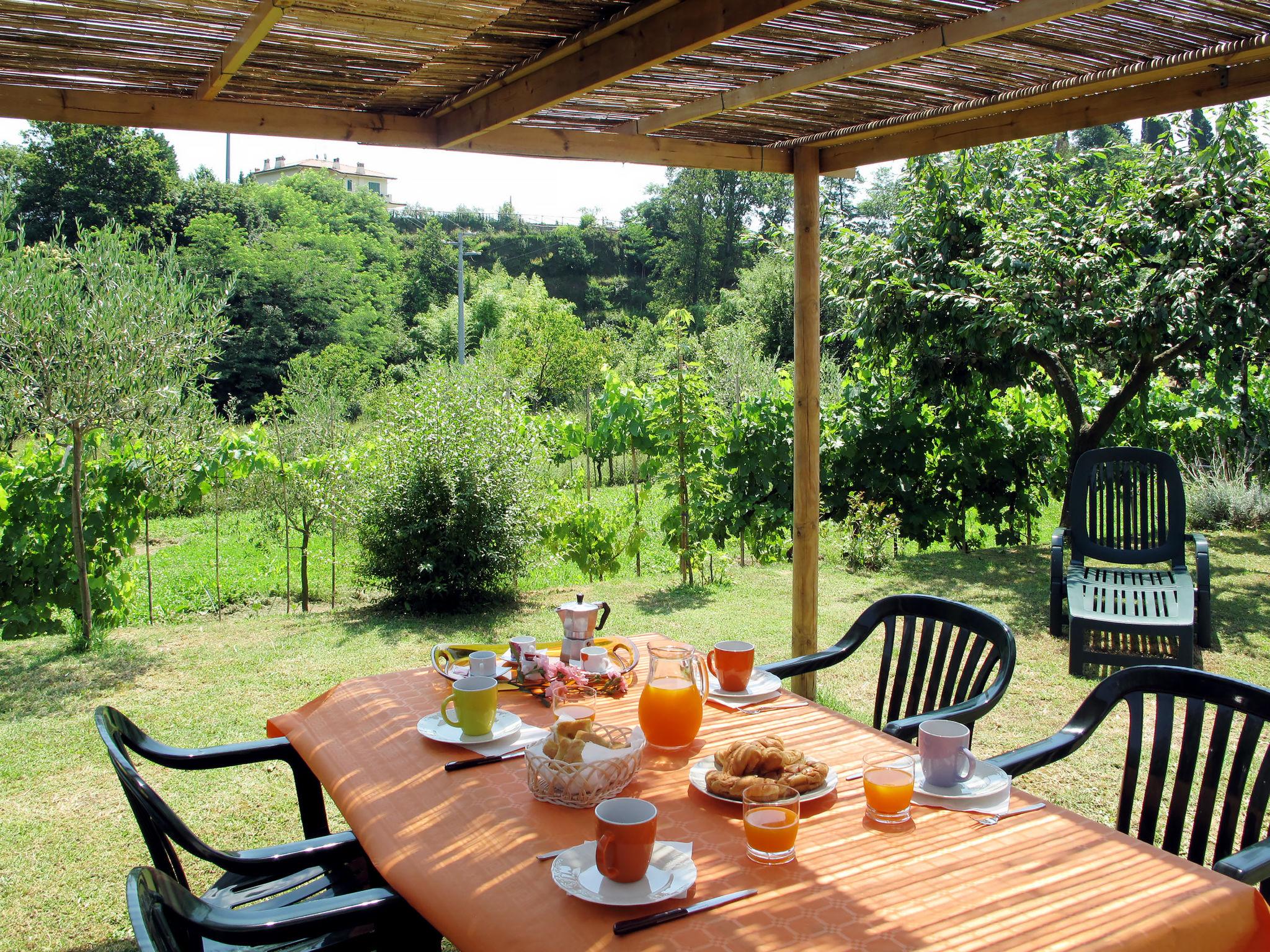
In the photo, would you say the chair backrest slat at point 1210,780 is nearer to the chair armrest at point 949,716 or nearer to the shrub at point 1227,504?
the chair armrest at point 949,716

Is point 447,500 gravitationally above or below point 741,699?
above

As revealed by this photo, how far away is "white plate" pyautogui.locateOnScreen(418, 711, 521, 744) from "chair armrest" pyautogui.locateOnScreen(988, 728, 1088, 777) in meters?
1.03

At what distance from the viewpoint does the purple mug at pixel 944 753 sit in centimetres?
180

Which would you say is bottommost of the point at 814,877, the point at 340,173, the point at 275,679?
the point at 275,679

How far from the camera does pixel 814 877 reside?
1.50 meters

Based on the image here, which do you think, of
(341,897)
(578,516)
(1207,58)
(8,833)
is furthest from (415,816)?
(578,516)

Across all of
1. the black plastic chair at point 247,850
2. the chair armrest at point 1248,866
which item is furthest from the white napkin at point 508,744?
the chair armrest at point 1248,866

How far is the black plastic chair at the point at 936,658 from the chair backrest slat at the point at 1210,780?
0.49 m

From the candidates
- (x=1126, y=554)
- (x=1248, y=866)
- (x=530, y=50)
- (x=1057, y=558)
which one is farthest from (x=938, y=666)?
(x=1126, y=554)

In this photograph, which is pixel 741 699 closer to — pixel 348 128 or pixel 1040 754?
pixel 1040 754

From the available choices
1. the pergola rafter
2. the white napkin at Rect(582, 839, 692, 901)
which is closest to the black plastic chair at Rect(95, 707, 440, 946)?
the white napkin at Rect(582, 839, 692, 901)

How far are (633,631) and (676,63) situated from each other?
11.5 ft

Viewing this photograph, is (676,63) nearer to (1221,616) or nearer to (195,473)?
(1221,616)

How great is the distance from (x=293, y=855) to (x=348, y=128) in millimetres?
2267
